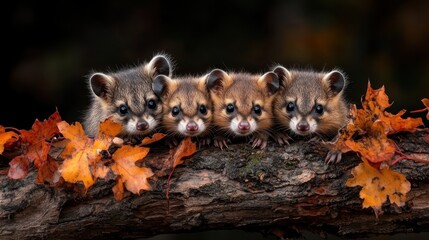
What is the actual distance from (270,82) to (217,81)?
1.98 feet

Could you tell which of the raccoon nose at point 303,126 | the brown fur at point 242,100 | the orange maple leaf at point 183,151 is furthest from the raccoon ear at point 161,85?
the raccoon nose at point 303,126

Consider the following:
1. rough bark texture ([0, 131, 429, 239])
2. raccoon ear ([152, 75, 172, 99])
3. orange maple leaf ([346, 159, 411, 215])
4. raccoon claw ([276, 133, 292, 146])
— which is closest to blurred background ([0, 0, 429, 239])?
raccoon ear ([152, 75, 172, 99])

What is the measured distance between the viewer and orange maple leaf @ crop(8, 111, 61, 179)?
382 inches

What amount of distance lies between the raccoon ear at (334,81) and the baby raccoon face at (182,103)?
1358 millimetres

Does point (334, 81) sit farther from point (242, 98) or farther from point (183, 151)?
point (183, 151)

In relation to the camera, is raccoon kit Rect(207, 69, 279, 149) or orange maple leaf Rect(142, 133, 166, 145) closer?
orange maple leaf Rect(142, 133, 166, 145)

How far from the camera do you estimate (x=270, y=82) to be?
1075cm

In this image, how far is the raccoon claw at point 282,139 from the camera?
33.0 ft

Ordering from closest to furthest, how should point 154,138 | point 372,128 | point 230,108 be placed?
1. point 372,128
2. point 154,138
3. point 230,108

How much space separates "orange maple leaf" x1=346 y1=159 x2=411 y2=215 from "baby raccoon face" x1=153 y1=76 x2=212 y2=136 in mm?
2039

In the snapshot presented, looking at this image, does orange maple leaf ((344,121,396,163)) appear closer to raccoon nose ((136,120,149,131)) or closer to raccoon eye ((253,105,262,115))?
raccoon eye ((253,105,262,115))

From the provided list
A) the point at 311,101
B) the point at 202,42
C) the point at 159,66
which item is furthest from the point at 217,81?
the point at 202,42

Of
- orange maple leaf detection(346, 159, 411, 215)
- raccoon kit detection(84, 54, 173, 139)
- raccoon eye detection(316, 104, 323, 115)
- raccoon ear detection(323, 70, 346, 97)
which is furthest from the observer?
raccoon ear detection(323, 70, 346, 97)

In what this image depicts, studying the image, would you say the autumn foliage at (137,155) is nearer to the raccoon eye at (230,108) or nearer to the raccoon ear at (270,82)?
the raccoon eye at (230,108)
